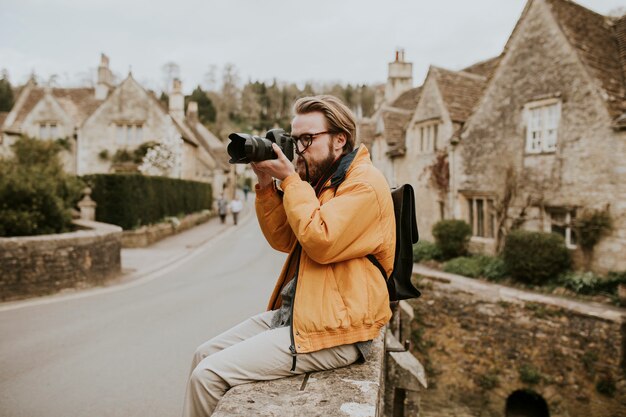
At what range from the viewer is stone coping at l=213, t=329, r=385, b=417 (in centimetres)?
217

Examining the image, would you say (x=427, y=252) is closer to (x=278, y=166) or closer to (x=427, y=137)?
(x=427, y=137)

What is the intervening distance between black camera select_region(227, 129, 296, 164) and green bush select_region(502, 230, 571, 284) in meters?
12.4

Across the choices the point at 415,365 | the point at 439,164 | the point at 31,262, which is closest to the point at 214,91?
the point at 439,164

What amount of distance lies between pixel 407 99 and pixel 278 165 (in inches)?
1089

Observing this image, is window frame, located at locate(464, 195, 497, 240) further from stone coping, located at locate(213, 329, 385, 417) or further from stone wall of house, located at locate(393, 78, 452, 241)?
stone coping, located at locate(213, 329, 385, 417)

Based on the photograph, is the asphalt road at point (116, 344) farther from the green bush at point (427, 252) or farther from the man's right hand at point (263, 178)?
the green bush at point (427, 252)

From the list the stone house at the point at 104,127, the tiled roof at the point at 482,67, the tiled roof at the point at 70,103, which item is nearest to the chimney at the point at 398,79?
the tiled roof at the point at 482,67

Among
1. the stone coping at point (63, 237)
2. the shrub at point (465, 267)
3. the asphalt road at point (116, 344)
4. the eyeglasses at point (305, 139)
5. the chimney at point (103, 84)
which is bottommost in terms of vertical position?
the shrub at point (465, 267)

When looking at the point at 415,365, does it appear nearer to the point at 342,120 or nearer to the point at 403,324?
the point at 403,324

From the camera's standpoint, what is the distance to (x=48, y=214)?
1150 cm

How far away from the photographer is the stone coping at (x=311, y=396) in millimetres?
2174

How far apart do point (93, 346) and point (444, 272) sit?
11.7m

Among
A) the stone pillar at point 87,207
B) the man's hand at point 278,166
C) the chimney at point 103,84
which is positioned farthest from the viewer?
the chimney at point 103,84

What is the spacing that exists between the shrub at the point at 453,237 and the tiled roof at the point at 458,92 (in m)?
4.48
